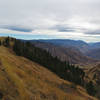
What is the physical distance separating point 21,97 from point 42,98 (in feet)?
30.3

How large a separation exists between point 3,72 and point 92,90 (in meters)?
63.4

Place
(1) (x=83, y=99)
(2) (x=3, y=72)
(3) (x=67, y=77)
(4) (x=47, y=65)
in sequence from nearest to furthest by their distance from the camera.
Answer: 1. (2) (x=3, y=72)
2. (1) (x=83, y=99)
3. (3) (x=67, y=77)
4. (4) (x=47, y=65)

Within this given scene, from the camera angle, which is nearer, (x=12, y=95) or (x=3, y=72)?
(x=12, y=95)

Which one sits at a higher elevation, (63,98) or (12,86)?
(12,86)

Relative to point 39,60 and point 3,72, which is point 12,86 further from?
point 39,60

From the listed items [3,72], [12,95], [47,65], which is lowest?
[47,65]

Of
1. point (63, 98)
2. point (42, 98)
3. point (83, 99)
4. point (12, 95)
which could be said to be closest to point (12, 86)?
point (12, 95)

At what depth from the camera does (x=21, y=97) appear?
30.6 meters

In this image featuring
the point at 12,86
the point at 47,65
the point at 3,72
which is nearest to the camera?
the point at 12,86

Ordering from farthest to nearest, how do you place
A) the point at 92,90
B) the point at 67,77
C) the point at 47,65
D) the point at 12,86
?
the point at 47,65
the point at 67,77
the point at 92,90
the point at 12,86

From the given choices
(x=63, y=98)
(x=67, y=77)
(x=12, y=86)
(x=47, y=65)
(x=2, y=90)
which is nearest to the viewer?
(x=2, y=90)

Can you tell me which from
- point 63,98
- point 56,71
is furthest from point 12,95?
point 56,71

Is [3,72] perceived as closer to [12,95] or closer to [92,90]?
[12,95]

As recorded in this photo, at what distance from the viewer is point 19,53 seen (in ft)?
304
